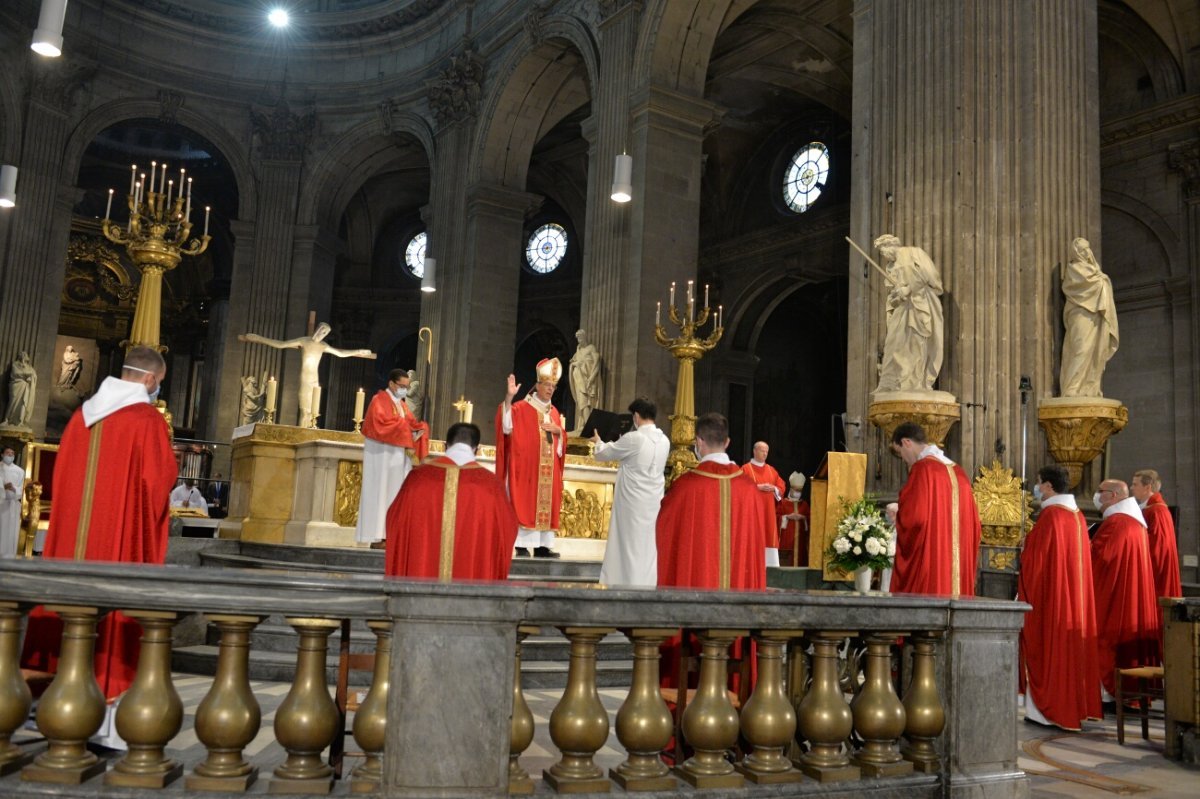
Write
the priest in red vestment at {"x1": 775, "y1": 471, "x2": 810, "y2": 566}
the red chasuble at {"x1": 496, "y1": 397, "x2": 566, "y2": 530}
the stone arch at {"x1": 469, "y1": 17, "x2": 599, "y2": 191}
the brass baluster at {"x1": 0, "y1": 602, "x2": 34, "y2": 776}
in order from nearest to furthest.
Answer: the brass baluster at {"x1": 0, "y1": 602, "x2": 34, "y2": 776} → the red chasuble at {"x1": 496, "y1": 397, "x2": 566, "y2": 530} → the priest in red vestment at {"x1": 775, "y1": 471, "x2": 810, "y2": 566} → the stone arch at {"x1": 469, "y1": 17, "x2": 599, "y2": 191}

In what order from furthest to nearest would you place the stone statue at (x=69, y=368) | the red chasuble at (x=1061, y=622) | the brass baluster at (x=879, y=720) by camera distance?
the stone statue at (x=69, y=368) → the red chasuble at (x=1061, y=622) → the brass baluster at (x=879, y=720)

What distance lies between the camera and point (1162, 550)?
7.95 metres

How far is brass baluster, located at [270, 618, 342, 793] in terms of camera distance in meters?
2.85

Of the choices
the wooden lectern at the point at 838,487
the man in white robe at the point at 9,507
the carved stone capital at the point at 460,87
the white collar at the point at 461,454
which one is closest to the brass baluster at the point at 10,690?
the white collar at the point at 461,454

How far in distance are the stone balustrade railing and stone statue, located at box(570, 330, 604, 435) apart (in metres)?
12.4

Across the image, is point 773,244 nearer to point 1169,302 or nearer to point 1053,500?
point 1169,302

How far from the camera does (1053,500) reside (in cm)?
705

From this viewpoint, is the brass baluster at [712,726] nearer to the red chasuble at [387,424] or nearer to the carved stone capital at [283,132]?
the red chasuble at [387,424]

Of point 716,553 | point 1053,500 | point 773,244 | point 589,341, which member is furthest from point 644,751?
point 773,244

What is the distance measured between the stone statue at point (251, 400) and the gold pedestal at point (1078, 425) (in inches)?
598

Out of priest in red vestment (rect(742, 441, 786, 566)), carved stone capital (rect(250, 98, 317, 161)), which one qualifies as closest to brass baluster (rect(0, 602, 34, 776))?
priest in red vestment (rect(742, 441, 786, 566))

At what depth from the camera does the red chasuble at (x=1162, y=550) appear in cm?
787

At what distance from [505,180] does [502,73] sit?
2.17 meters

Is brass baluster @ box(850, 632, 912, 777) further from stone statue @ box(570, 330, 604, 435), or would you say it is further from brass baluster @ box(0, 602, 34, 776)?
stone statue @ box(570, 330, 604, 435)
